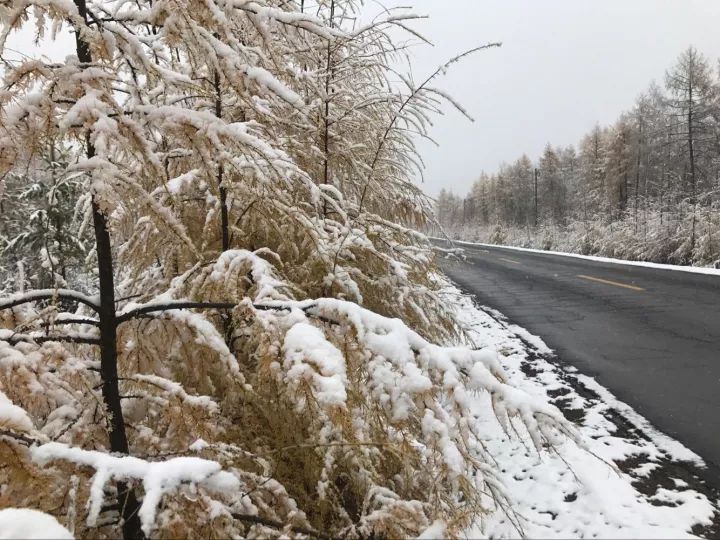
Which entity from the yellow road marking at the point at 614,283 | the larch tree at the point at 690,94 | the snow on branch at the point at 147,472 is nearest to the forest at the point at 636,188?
the larch tree at the point at 690,94

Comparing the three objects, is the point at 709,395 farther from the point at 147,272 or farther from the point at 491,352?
the point at 147,272

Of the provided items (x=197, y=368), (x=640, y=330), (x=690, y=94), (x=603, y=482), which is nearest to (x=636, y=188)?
(x=690, y=94)

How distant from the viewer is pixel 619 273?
48.5ft

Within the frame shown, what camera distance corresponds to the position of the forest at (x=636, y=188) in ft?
69.3

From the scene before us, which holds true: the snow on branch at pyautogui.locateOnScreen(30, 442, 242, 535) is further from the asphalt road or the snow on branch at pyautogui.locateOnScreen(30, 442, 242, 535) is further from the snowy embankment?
the asphalt road

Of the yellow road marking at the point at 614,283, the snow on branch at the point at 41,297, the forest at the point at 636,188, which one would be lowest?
the yellow road marking at the point at 614,283

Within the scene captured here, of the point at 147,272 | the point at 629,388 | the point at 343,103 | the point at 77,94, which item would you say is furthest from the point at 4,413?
the point at 629,388

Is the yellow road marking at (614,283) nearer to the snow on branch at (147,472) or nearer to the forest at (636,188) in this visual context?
the forest at (636,188)

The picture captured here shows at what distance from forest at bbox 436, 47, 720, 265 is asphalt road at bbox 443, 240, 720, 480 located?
10.4 ft

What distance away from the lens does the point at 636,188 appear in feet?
125

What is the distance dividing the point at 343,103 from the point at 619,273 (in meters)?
13.5

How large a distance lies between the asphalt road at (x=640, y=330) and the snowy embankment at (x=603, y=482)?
26 cm

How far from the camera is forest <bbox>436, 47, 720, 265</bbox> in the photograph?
2112 centimetres

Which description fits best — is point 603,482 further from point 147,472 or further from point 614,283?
point 614,283
